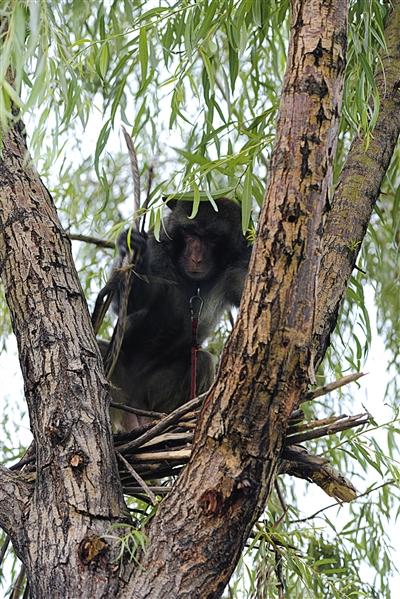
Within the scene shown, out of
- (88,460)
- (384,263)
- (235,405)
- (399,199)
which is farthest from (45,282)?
(384,263)

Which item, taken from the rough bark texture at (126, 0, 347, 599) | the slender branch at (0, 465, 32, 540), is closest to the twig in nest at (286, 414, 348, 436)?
the rough bark texture at (126, 0, 347, 599)

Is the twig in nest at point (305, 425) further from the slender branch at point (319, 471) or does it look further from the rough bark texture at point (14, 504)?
the rough bark texture at point (14, 504)

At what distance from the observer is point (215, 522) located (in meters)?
2.04

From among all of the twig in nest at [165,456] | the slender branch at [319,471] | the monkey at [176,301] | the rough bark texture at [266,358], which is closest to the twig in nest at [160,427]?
the twig in nest at [165,456]

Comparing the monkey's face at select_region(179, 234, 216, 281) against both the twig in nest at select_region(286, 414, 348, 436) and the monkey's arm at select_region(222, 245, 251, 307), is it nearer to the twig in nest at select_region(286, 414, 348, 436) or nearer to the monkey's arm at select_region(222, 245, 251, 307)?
the monkey's arm at select_region(222, 245, 251, 307)

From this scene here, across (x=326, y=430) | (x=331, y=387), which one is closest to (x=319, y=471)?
(x=326, y=430)

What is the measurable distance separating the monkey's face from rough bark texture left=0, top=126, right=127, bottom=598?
1.08 metres

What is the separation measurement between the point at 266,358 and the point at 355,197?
0.97 metres

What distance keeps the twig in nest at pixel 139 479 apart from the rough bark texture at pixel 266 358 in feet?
0.60

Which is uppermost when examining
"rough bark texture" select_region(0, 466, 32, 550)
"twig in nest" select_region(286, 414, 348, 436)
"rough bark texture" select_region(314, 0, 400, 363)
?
"rough bark texture" select_region(314, 0, 400, 363)

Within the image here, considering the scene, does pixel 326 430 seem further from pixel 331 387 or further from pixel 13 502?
pixel 13 502

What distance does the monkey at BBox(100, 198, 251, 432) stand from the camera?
147 inches

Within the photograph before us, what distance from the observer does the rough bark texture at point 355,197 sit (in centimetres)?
252

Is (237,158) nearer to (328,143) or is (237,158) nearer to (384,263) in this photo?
(328,143)
